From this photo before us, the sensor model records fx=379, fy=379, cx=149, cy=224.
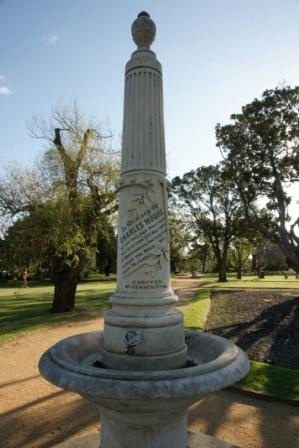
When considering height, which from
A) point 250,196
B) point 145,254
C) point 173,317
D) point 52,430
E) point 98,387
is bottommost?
point 52,430

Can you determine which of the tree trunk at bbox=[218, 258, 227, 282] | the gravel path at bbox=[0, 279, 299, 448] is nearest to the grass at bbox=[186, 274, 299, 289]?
the tree trunk at bbox=[218, 258, 227, 282]

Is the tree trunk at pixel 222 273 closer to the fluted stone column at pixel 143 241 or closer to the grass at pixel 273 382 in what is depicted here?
the grass at pixel 273 382

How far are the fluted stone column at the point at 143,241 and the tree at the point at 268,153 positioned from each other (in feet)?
48.4

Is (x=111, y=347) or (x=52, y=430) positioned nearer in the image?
(x=111, y=347)

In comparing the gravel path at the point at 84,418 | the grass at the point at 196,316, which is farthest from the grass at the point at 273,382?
the grass at the point at 196,316

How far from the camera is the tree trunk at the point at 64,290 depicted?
16984mm

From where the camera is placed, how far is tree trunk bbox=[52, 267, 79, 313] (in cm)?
1698

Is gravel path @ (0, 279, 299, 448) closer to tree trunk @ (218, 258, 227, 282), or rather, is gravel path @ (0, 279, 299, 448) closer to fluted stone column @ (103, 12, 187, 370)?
fluted stone column @ (103, 12, 187, 370)

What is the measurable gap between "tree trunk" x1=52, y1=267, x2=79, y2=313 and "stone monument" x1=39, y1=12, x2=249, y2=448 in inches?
509

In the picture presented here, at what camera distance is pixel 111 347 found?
3.82 meters

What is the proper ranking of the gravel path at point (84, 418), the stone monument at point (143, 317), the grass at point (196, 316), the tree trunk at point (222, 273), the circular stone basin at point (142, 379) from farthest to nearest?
the tree trunk at point (222, 273)
the grass at point (196, 316)
the gravel path at point (84, 418)
the stone monument at point (143, 317)
the circular stone basin at point (142, 379)

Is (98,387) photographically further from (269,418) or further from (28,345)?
(28,345)

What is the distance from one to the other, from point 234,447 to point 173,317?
198cm

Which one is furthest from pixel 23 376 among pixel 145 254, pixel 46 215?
pixel 46 215
